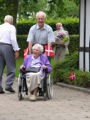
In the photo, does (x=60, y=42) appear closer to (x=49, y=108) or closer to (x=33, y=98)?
(x=33, y=98)

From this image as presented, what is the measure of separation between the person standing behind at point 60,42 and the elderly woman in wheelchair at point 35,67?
583 cm

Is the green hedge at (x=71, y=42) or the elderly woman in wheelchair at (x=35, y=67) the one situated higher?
the elderly woman in wheelchair at (x=35, y=67)

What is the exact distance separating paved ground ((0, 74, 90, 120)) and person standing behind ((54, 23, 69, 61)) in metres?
5.19

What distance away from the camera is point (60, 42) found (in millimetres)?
18109

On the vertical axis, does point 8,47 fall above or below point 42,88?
above

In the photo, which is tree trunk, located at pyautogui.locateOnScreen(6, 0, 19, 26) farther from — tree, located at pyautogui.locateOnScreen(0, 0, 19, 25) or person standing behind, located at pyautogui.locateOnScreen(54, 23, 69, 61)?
person standing behind, located at pyautogui.locateOnScreen(54, 23, 69, 61)

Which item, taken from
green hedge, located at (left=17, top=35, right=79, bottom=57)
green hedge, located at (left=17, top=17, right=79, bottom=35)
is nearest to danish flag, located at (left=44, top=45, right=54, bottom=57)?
green hedge, located at (left=17, top=35, right=79, bottom=57)

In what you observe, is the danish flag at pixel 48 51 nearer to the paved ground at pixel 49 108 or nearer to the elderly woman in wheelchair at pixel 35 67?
the elderly woman in wheelchair at pixel 35 67

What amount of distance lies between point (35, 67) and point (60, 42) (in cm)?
624

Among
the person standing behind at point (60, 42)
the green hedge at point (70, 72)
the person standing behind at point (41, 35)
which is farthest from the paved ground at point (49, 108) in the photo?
the person standing behind at point (60, 42)

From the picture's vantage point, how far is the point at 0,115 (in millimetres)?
9508

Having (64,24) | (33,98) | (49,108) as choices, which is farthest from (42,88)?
(64,24)

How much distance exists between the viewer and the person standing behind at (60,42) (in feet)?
59.2

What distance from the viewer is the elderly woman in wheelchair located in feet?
38.3
